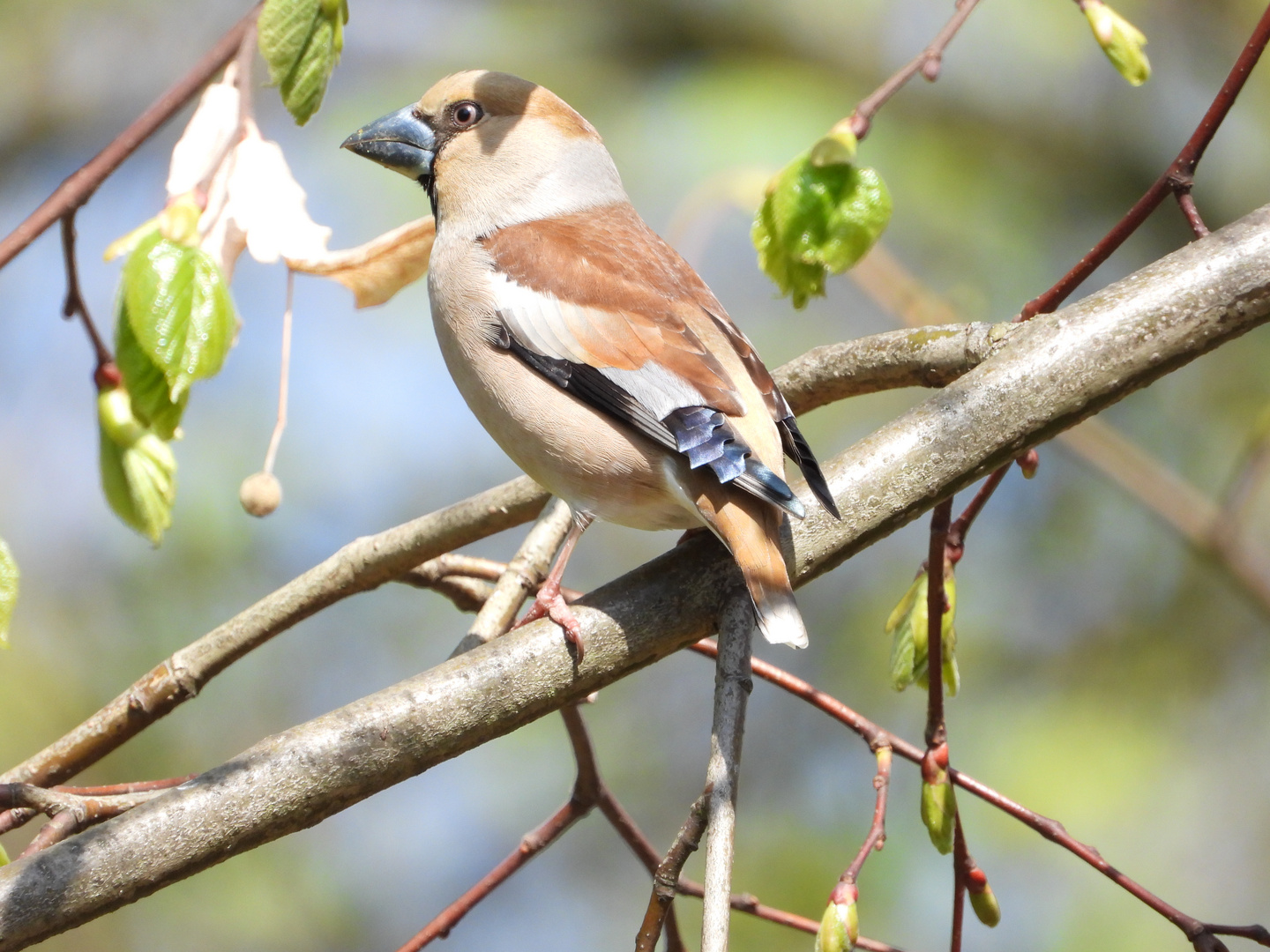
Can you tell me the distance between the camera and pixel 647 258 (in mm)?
3197

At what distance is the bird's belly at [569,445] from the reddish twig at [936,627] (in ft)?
1.72

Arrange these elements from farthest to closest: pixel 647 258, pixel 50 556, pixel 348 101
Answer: pixel 348 101
pixel 50 556
pixel 647 258

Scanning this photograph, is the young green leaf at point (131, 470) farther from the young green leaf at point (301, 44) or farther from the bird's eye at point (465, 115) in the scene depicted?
the bird's eye at point (465, 115)

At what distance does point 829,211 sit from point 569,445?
1.02m

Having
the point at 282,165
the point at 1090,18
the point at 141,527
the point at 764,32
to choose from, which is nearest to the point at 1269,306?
the point at 1090,18

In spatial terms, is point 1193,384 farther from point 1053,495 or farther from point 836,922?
point 836,922

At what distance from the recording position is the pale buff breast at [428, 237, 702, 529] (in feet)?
9.10

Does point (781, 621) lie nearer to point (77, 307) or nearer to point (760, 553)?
point (760, 553)

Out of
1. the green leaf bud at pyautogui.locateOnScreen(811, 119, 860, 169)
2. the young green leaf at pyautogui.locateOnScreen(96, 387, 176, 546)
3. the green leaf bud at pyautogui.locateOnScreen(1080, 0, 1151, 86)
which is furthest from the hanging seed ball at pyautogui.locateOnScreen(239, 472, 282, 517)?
the green leaf bud at pyautogui.locateOnScreen(1080, 0, 1151, 86)

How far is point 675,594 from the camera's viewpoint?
230 centimetres

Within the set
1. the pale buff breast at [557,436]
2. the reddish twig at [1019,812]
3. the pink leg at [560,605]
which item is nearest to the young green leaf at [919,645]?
the reddish twig at [1019,812]

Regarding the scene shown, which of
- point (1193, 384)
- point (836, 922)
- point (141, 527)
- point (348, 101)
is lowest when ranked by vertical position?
point (836, 922)

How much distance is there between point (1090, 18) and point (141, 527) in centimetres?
199

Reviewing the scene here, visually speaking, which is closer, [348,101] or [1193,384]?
[1193,384]
